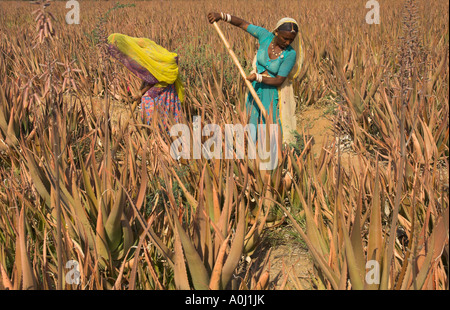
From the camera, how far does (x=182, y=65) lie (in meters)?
4.36

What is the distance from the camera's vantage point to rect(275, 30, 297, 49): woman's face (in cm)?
275

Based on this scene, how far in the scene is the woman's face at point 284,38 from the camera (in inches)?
108

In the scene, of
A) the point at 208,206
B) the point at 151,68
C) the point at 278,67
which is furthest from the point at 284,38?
the point at 208,206

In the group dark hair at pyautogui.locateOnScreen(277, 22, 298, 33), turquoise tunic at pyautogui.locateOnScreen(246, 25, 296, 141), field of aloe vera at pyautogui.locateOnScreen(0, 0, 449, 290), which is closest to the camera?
field of aloe vera at pyautogui.locateOnScreen(0, 0, 449, 290)

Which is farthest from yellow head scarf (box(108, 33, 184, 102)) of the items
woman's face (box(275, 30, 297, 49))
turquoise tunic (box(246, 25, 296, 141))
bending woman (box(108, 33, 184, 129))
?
woman's face (box(275, 30, 297, 49))

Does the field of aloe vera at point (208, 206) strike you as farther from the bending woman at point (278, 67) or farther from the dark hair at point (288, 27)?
the dark hair at point (288, 27)

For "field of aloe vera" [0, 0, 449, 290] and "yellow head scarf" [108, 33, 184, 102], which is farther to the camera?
"yellow head scarf" [108, 33, 184, 102]

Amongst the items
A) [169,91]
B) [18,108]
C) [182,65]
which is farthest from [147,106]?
[182,65]

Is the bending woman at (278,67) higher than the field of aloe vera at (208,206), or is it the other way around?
the bending woman at (278,67)

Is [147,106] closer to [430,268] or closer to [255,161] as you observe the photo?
[255,161]

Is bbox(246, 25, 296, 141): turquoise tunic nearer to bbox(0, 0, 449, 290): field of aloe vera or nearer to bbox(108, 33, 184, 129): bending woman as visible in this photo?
bbox(0, 0, 449, 290): field of aloe vera

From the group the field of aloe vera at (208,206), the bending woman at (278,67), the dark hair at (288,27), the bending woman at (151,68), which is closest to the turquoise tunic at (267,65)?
the bending woman at (278,67)

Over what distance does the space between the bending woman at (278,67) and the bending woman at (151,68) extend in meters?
0.48
